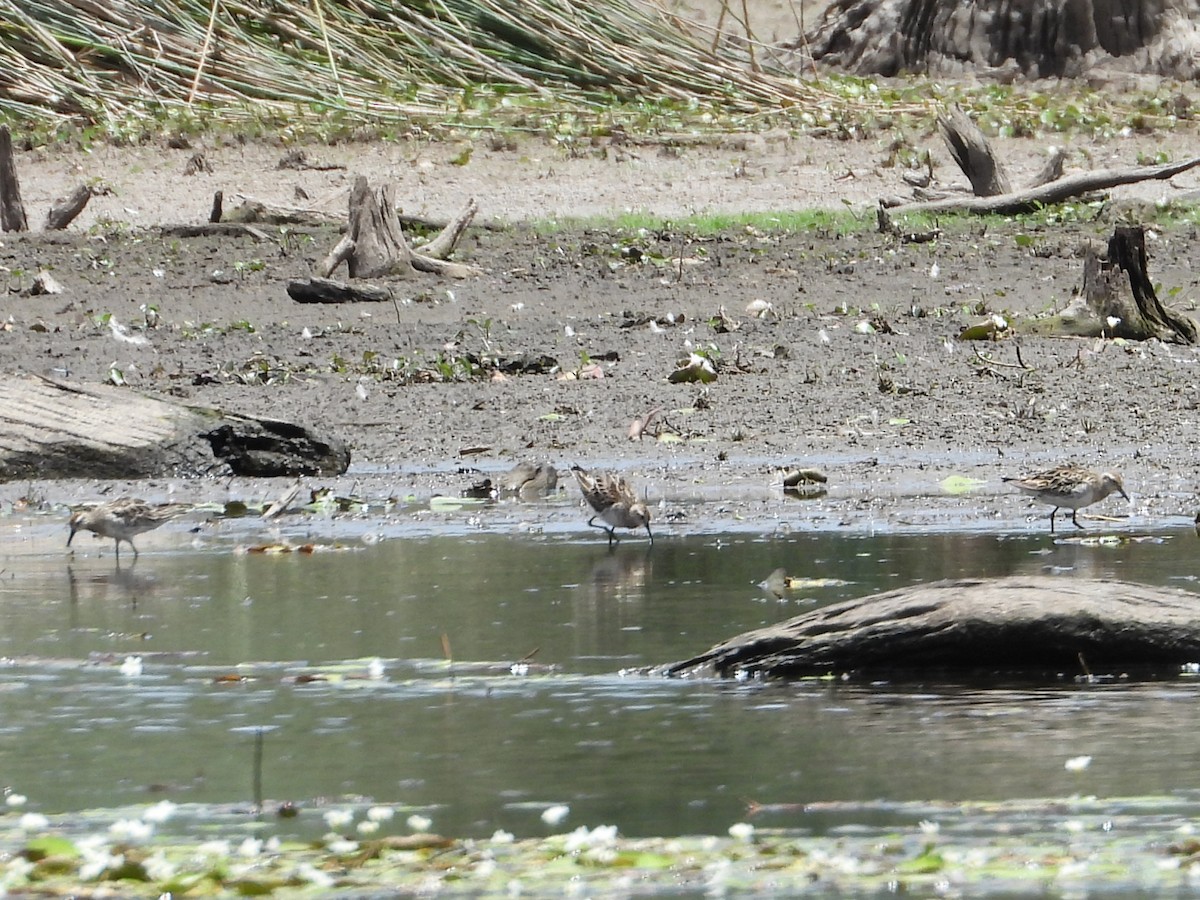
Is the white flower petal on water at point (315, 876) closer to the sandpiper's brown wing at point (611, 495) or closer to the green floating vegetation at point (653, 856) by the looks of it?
the green floating vegetation at point (653, 856)

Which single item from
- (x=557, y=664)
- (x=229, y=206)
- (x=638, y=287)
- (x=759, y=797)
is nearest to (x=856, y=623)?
(x=557, y=664)

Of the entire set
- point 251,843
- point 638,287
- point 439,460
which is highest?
point 638,287

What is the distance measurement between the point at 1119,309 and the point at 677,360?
9.79 feet

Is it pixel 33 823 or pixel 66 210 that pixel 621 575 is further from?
pixel 66 210

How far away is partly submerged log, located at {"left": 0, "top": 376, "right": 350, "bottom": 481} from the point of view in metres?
11.6

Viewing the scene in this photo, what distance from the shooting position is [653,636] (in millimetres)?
7387

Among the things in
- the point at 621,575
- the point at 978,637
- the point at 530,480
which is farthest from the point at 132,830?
the point at 530,480

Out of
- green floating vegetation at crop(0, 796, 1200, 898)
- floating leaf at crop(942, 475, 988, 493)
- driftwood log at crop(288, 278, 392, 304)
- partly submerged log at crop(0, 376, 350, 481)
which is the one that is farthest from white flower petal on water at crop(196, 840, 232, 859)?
driftwood log at crop(288, 278, 392, 304)

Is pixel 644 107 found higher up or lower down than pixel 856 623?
higher up

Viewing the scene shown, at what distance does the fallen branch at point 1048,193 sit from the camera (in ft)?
64.0

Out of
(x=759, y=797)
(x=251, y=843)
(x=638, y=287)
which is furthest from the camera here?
(x=638, y=287)

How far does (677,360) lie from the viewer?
14508mm

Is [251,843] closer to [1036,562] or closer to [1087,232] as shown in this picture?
[1036,562]

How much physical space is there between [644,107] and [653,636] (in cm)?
1783
